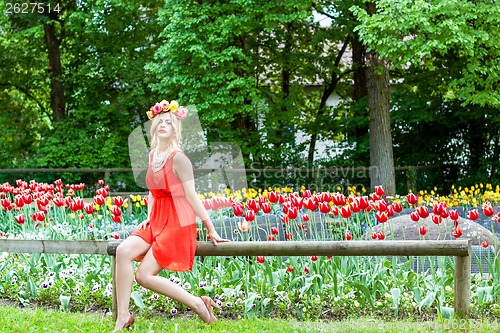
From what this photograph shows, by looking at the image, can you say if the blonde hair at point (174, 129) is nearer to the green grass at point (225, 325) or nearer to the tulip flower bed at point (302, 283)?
the tulip flower bed at point (302, 283)

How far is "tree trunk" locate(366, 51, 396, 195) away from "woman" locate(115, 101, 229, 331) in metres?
10.6

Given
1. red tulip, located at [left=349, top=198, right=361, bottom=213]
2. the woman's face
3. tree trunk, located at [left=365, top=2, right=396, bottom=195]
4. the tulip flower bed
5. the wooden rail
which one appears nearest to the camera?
the wooden rail

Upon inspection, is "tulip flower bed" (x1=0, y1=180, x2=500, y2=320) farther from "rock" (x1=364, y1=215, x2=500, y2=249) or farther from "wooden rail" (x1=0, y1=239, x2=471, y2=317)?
"rock" (x1=364, y1=215, x2=500, y2=249)

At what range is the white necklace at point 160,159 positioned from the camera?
5453 mm

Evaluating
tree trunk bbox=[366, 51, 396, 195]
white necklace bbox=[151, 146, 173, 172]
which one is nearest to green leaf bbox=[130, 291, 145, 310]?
white necklace bbox=[151, 146, 173, 172]

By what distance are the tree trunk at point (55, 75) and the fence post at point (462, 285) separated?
51.6 ft

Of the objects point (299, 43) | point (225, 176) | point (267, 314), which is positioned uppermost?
point (299, 43)

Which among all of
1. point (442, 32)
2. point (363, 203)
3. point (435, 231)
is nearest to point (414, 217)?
point (363, 203)

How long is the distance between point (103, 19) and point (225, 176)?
585 centimetres

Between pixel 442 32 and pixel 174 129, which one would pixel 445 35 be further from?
pixel 174 129

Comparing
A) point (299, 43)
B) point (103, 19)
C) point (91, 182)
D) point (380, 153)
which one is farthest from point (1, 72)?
point (380, 153)

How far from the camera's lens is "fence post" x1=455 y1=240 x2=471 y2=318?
5441 mm

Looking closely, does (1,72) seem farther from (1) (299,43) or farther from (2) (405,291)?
(2) (405,291)

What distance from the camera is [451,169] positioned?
1834 centimetres
